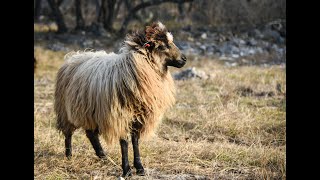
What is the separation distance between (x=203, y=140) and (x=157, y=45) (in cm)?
194

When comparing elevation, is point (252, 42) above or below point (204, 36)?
below

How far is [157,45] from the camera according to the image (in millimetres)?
5438

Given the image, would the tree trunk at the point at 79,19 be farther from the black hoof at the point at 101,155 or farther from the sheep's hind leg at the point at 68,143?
the black hoof at the point at 101,155

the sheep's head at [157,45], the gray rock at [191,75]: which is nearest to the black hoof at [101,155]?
the sheep's head at [157,45]

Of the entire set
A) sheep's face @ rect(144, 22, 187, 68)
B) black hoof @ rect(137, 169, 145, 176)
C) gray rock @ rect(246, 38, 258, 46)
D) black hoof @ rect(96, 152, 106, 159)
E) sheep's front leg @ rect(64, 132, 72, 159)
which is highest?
gray rock @ rect(246, 38, 258, 46)

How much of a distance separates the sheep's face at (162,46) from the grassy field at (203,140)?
3.85 feet

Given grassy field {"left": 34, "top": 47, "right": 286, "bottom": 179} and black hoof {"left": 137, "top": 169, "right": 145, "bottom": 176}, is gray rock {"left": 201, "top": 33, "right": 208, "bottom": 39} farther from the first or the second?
black hoof {"left": 137, "top": 169, "right": 145, "bottom": 176}

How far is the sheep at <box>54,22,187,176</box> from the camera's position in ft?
17.2

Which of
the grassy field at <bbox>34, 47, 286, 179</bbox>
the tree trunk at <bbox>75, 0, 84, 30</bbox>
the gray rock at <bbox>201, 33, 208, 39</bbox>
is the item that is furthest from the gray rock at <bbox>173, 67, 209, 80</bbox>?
the tree trunk at <bbox>75, 0, 84, 30</bbox>

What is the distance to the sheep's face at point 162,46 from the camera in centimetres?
544

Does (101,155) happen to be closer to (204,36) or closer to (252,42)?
(252,42)

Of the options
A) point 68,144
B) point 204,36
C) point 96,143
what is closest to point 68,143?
point 68,144

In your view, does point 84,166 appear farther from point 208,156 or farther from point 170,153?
point 208,156

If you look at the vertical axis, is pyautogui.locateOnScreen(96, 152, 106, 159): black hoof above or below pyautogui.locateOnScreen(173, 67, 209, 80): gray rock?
below
